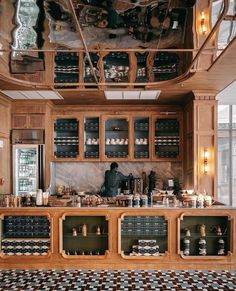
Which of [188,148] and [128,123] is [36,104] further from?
[188,148]

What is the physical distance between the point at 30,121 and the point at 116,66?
101 inches

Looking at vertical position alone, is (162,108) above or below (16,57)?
below

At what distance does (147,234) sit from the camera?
19.6ft

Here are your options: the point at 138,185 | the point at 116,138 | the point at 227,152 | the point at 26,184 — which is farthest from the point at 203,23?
the point at 26,184

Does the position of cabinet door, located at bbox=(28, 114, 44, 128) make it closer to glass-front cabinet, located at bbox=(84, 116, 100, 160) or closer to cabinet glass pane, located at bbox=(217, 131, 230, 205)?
glass-front cabinet, located at bbox=(84, 116, 100, 160)

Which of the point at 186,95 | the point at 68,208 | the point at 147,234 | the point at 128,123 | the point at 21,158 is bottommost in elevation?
the point at 147,234

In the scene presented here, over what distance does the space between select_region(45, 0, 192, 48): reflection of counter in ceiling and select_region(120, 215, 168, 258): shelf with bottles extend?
145 inches

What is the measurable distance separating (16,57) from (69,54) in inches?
45.4

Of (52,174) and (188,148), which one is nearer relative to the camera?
(188,148)

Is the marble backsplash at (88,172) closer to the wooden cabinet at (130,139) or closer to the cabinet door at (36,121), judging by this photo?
the wooden cabinet at (130,139)

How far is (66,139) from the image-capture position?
29.7 feet

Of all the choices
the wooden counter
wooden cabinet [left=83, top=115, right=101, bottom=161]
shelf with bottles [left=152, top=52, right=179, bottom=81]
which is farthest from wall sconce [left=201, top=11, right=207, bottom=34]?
wooden cabinet [left=83, top=115, right=101, bottom=161]

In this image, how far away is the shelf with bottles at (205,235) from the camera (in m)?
5.97

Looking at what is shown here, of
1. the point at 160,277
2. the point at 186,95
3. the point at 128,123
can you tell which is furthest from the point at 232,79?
the point at 160,277
